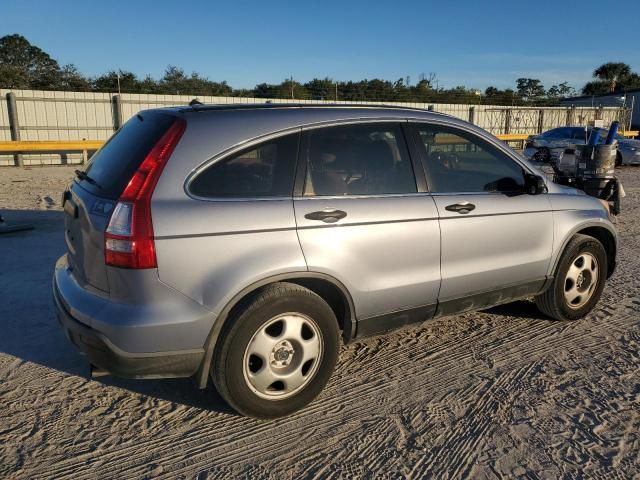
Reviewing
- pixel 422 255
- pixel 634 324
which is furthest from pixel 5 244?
pixel 634 324

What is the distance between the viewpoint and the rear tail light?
267cm

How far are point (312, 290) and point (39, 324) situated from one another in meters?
2.55

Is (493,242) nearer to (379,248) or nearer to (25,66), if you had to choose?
(379,248)

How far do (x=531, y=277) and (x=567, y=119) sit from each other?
31439 mm

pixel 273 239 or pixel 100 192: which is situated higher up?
pixel 100 192

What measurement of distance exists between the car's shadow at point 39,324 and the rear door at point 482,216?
6.17 ft

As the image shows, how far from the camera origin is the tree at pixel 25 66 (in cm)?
2900

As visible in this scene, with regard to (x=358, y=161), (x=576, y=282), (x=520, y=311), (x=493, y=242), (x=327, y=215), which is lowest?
(x=520, y=311)

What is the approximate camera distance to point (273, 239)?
2.97 metres

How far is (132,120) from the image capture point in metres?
3.40

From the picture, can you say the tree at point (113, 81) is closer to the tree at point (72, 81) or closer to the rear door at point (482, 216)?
the tree at point (72, 81)

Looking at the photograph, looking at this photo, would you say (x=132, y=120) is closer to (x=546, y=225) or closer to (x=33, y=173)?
(x=546, y=225)

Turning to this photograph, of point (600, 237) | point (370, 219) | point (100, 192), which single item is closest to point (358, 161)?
point (370, 219)

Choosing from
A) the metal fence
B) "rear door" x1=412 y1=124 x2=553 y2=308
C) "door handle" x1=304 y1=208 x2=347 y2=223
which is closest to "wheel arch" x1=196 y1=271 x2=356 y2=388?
"door handle" x1=304 y1=208 x2=347 y2=223
